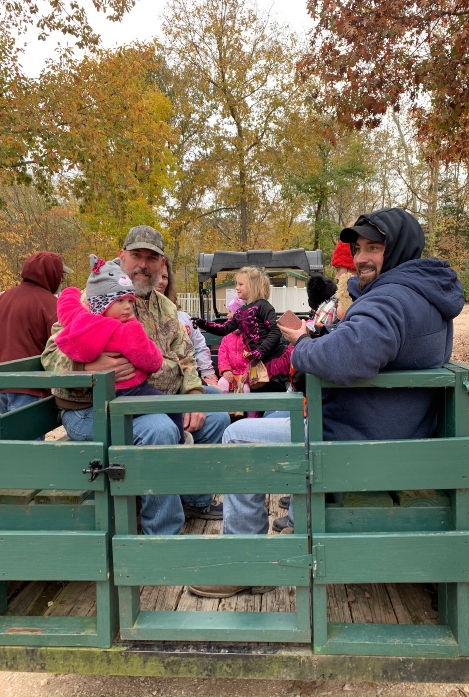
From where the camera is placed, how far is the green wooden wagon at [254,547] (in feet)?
6.60

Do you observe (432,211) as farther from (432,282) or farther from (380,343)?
(380,343)

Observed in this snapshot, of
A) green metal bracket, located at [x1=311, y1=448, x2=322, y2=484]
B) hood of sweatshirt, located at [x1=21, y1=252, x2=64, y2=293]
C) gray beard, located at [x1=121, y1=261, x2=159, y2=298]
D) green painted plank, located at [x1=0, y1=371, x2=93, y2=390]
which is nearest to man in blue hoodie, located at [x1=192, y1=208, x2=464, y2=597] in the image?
green metal bracket, located at [x1=311, y1=448, x2=322, y2=484]

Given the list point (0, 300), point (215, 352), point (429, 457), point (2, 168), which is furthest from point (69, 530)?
A: point (2, 168)

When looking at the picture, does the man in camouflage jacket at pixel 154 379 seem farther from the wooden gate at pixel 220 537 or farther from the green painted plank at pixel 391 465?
the green painted plank at pixel 391 465

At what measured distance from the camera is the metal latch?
6.67ft

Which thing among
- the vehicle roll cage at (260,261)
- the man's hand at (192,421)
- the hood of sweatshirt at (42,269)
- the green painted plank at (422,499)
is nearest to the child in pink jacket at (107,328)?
the man's hand at (192,421)

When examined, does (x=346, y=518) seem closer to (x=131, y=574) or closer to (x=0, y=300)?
(x=131, y=574)

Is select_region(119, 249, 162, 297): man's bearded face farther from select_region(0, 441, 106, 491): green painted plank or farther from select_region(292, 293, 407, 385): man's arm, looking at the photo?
select_region(292, 293, 407, 385): man's arm

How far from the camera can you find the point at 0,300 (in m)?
4.54

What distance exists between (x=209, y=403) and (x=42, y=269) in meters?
2.93

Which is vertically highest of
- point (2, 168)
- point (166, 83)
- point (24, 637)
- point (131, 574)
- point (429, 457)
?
point (166, 83)

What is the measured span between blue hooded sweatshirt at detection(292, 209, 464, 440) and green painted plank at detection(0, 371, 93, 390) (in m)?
0.76

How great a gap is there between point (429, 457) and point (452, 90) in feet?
21.8

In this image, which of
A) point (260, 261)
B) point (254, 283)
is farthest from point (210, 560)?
point (260, 261)
